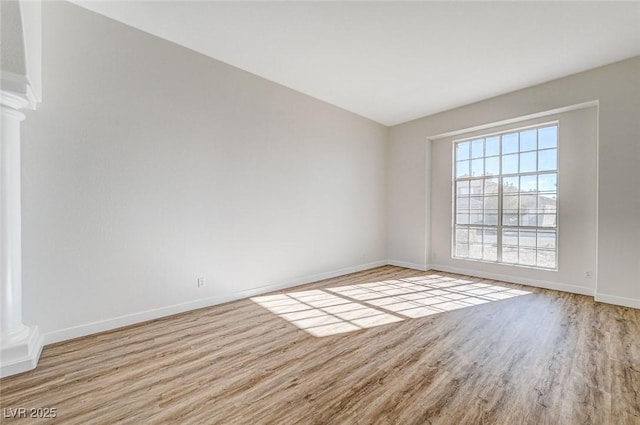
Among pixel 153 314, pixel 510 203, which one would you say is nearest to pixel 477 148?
pixel 510 203

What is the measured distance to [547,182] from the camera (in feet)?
14.4

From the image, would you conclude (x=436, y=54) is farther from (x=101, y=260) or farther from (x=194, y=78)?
(x=101, y=260)

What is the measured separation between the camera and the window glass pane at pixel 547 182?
14.2ft

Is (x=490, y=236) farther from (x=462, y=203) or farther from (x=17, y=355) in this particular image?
(x=17, y=355)

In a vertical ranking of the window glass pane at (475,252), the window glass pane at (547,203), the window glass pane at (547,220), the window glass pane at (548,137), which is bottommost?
the window glass pane at (475,252)

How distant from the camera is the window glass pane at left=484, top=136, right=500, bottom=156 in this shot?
4985 mm

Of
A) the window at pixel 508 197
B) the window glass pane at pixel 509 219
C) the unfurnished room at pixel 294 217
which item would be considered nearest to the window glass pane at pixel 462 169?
the window at pixel 508 197

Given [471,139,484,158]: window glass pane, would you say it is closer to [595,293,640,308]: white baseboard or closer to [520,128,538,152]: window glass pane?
[520,128,538,152]: window glass pane

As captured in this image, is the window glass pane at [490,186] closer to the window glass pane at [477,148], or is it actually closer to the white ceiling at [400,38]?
Result: the window glass pane at [477,148]

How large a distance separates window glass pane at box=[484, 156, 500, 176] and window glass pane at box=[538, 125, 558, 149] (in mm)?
650

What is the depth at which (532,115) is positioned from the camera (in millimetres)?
4312

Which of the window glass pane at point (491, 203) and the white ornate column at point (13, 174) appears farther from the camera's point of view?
the window glass pane at point (491, 203)

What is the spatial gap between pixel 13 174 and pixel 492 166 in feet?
20.9

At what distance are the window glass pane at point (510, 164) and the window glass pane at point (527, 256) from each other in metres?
1.36
